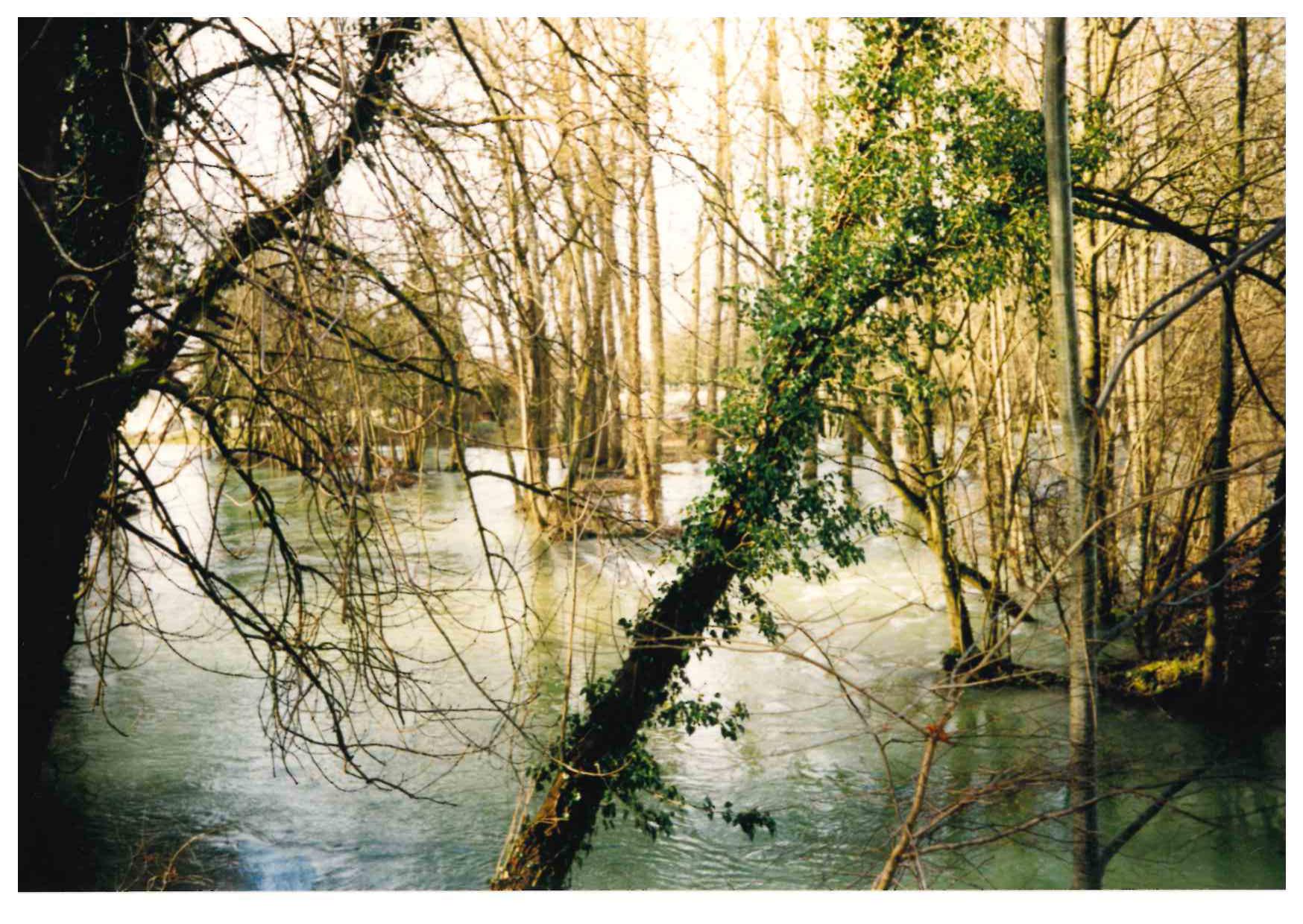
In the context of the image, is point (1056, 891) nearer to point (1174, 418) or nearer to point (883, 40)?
point (883, 40)

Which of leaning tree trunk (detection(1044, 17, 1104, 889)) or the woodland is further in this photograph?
leaning tree trunk (detection(1044, 17, 1104, 889))

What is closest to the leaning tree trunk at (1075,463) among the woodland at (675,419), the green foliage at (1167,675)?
the woodland at (675,419)

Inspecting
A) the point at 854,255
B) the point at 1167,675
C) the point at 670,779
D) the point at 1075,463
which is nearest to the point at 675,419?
the point at 854,255

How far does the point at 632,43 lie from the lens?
391 cm

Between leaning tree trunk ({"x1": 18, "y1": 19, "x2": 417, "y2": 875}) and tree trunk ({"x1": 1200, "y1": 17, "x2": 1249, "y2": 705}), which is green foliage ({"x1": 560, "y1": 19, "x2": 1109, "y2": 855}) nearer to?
tree trunk ({"x1": 1200, "y1": 17, "x2": 1249, "y2": 705})

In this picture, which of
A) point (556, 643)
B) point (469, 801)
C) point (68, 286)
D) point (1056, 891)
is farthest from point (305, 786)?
point (1056, 891)

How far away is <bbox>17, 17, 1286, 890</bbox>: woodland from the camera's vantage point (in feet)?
8.96

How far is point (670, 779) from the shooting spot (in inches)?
213

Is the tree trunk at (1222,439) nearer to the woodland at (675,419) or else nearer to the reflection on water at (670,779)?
the woodland at (675,419)

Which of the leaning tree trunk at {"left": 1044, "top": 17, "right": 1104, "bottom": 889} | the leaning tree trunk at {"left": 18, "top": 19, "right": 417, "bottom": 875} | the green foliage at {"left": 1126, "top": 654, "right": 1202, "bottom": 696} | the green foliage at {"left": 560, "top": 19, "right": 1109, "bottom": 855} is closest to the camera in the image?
the leaning tree trunk at {"left": 18, "top": 19, "right": 417, "bottom": 875}

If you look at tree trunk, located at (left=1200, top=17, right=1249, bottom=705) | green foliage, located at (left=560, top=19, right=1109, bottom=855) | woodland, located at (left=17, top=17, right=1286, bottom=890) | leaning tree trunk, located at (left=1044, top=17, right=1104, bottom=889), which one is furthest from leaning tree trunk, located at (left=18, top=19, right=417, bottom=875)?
tree trunk, located at (left=1200, top=17, right=1249, bottom=705)

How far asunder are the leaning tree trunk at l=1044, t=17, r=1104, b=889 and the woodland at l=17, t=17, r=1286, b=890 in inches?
0.7

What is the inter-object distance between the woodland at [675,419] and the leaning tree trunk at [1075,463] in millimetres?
19

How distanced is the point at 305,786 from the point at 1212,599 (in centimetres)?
473
